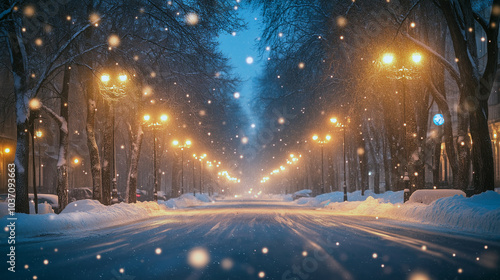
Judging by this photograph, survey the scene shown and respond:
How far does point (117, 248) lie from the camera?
12492 mm

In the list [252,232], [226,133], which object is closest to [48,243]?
[252,232]

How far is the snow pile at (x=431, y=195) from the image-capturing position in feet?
75.0

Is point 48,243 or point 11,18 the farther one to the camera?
point 11,18

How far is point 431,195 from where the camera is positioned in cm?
2384

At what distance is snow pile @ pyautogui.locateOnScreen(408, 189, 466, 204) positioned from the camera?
22875mm

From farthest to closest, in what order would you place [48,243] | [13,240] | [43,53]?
[43,53]
[13,240]
[48,243]

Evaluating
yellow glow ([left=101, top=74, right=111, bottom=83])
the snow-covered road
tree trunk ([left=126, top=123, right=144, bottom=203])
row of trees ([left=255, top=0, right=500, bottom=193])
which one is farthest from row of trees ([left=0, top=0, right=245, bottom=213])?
the snow-covered road

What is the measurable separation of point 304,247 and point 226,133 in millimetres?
67204

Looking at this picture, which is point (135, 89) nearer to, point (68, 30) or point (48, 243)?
point (68, 30)

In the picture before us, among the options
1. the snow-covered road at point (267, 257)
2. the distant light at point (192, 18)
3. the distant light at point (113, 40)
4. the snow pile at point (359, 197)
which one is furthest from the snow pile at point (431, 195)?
the distant light at point (113, 40)

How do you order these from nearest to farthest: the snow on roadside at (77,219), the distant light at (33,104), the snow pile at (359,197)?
the snow on roadside at (77,219)
the distant light at (33,104)
the snow pile at (359,197)

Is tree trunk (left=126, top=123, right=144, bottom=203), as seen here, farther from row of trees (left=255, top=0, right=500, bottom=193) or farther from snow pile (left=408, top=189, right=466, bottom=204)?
snow pile (left=408, top=189, right=466, bottom=204)

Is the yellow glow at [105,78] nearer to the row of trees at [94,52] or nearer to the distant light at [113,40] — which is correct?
the row of trees at [94,52]

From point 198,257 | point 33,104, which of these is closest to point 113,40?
point 33,104
